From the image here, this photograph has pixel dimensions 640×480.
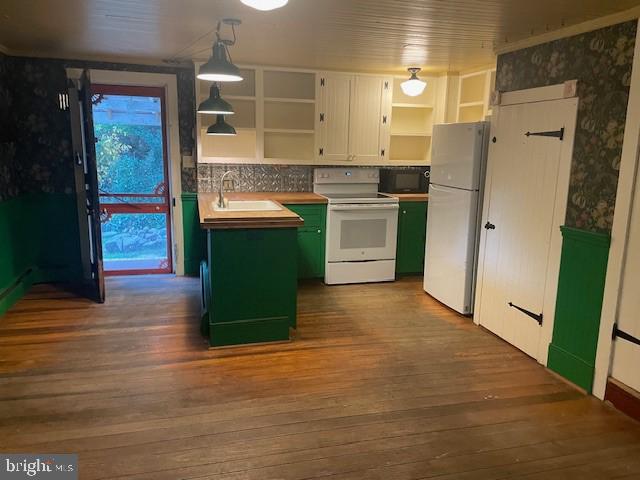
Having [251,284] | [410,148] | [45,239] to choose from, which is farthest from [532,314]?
[45,239]

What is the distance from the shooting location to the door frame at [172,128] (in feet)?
15.8

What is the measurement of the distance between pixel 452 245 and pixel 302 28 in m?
2.21

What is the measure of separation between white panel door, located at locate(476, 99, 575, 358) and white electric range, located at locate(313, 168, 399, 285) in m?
1.37

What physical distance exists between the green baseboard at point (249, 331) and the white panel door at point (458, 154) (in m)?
1.88

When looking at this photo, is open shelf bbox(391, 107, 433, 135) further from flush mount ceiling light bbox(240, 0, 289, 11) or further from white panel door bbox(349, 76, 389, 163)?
flush mount ceiling light bbox(240, 0, 289, 11)

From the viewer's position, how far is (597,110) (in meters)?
2.86

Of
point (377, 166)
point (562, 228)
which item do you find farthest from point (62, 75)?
point (562, 228)

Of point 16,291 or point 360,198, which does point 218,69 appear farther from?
point 16,291

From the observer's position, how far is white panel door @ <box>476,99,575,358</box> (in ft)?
10.6

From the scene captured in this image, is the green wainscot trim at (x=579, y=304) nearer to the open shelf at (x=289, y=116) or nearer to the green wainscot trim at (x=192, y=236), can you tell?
the open shelf at (x=289, y=116)

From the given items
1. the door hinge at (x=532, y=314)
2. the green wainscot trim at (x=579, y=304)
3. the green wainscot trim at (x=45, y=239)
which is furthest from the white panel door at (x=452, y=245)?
the green wainscot trim at (x=45, y=239)

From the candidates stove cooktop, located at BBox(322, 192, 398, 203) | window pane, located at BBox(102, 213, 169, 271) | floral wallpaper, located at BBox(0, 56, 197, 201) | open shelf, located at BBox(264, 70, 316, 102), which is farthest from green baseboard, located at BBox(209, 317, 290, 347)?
open shelf, located at BBox(264, 70, 316, 102)

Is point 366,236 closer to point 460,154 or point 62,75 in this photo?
point 460,154

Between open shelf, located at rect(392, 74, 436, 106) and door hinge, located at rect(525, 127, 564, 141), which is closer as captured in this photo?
door hinge, located at rect(525, 127, 564, 141)
